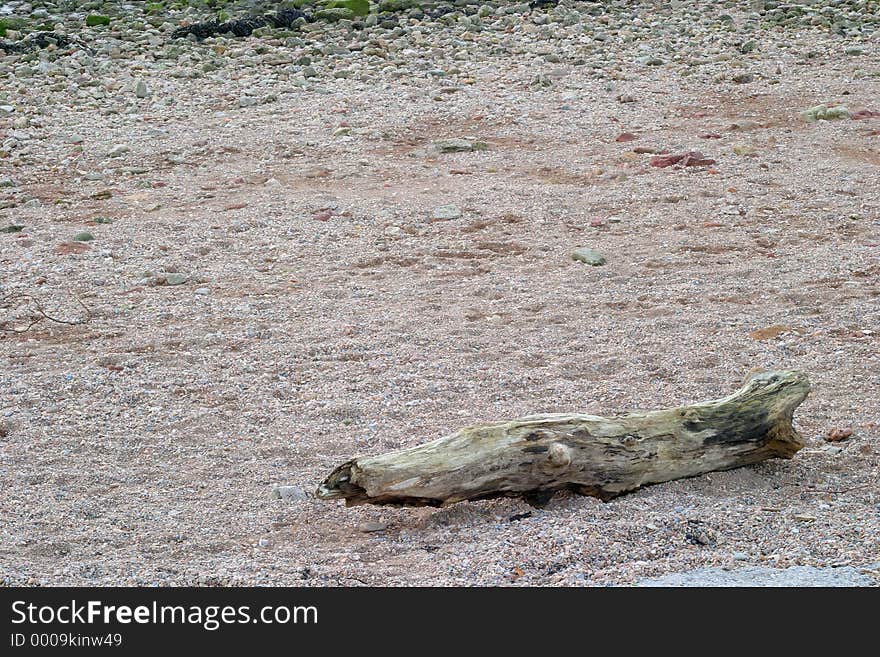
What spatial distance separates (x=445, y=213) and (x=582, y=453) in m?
3.54

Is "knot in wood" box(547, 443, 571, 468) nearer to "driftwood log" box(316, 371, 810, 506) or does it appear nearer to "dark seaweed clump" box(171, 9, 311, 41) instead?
"driftwood log" box(316, 371, 810, 506)

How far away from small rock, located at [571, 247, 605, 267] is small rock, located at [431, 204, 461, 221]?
917 millimetres

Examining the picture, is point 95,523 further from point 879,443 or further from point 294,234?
point 294,234

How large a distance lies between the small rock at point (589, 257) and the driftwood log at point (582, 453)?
7.75ft

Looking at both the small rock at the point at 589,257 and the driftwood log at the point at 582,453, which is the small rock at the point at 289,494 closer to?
the driftwood log at the point at 582,453

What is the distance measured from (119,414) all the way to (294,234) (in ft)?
7.53

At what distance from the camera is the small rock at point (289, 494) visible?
12.4ft

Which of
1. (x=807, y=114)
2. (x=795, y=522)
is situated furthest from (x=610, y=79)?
(x=795, y=522)

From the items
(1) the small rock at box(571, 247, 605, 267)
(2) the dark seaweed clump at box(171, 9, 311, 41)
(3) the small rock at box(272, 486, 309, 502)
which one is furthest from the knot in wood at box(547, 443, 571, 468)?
(2) the dark seaweed clump at box(171, 9, 311, 41)

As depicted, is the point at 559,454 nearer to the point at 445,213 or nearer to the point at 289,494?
the point at 289,494

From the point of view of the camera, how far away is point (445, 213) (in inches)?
267

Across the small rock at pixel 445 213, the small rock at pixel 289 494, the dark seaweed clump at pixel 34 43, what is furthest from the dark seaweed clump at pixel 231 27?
the small rock at pixel 289 494

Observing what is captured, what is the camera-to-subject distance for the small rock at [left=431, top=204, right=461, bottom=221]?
6.73 meters

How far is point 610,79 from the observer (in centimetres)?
969
